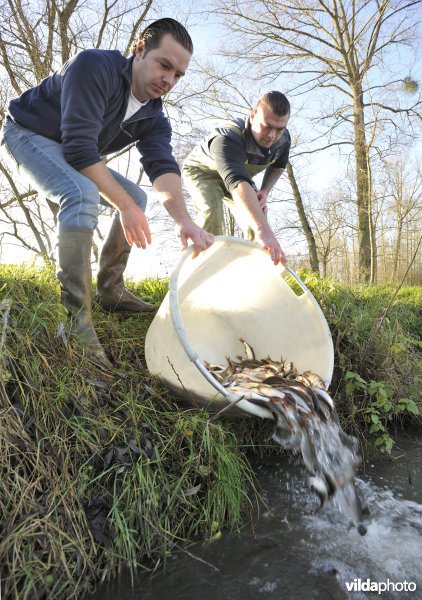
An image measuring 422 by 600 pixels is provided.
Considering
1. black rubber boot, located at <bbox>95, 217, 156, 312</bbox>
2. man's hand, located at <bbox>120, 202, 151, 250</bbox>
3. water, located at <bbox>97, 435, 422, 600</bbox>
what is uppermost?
man's hand, located at <bbox>120, 202, 151, 250</bbox>

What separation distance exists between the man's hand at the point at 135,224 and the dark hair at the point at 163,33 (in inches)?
32.8

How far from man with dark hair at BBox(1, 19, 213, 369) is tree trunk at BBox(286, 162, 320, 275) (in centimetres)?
746

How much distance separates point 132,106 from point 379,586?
2.46 m

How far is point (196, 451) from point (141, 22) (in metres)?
7.99

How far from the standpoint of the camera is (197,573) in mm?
1603

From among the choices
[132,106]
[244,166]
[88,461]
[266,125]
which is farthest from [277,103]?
[88,461]

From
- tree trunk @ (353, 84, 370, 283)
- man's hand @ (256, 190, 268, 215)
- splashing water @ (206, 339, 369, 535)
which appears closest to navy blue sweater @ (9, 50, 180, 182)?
man's hand @ (256, 190, 268, 215)

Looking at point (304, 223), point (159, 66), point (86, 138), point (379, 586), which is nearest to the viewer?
point (379, 586)

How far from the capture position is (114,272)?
2.84 m

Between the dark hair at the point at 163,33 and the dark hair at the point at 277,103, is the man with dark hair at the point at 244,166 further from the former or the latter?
the dark hair at the point at 163,33

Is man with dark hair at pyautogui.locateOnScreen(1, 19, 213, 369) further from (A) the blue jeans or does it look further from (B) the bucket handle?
(B) the bucket handle

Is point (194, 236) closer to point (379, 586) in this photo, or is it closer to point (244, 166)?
point (244, 166)

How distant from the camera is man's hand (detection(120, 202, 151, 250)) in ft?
6.50

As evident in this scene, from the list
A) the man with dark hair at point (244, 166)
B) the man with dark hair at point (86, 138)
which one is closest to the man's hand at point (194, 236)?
the man with dark hair at point (86, 138)
